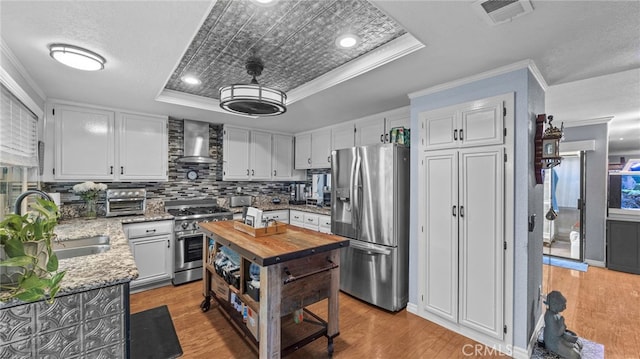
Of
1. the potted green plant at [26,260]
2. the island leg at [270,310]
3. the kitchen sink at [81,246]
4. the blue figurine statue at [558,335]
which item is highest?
the potted green plant at [26,260]

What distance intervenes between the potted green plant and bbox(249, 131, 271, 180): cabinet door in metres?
3.46

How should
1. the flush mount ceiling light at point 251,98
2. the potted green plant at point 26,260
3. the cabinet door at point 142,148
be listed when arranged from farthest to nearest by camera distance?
1. the cabinet door at point 142,148
2. the flush mount ceiling light at point 251,98
3. the potted green plant at point 26,260

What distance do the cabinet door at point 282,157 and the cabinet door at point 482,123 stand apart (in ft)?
10.7

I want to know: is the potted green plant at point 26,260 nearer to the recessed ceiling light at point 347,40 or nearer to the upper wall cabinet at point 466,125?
the recessed ceiling light at point 347,40

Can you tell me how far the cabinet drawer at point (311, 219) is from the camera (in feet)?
13.1

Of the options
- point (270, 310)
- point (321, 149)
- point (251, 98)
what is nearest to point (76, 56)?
point (251, 98)

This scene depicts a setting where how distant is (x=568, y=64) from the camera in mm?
2086

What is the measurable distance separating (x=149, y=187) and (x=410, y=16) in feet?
12.9

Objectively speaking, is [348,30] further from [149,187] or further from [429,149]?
[149,187]

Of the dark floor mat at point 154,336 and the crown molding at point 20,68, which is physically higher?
the crown molding at point 20,68

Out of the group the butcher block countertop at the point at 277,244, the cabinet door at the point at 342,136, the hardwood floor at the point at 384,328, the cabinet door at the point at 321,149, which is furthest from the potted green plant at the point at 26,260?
the cabinet door at the point at 321,149

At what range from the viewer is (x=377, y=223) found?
2.92 meters

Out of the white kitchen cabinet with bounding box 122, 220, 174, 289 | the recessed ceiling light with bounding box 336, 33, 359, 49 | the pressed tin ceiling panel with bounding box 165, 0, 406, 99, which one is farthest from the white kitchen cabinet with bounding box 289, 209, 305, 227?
the recessed ceiling light with bounding box 336, 33, 359, 49

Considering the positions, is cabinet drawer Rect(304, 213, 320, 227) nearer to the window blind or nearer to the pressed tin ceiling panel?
the pressed tin ceiling panel
